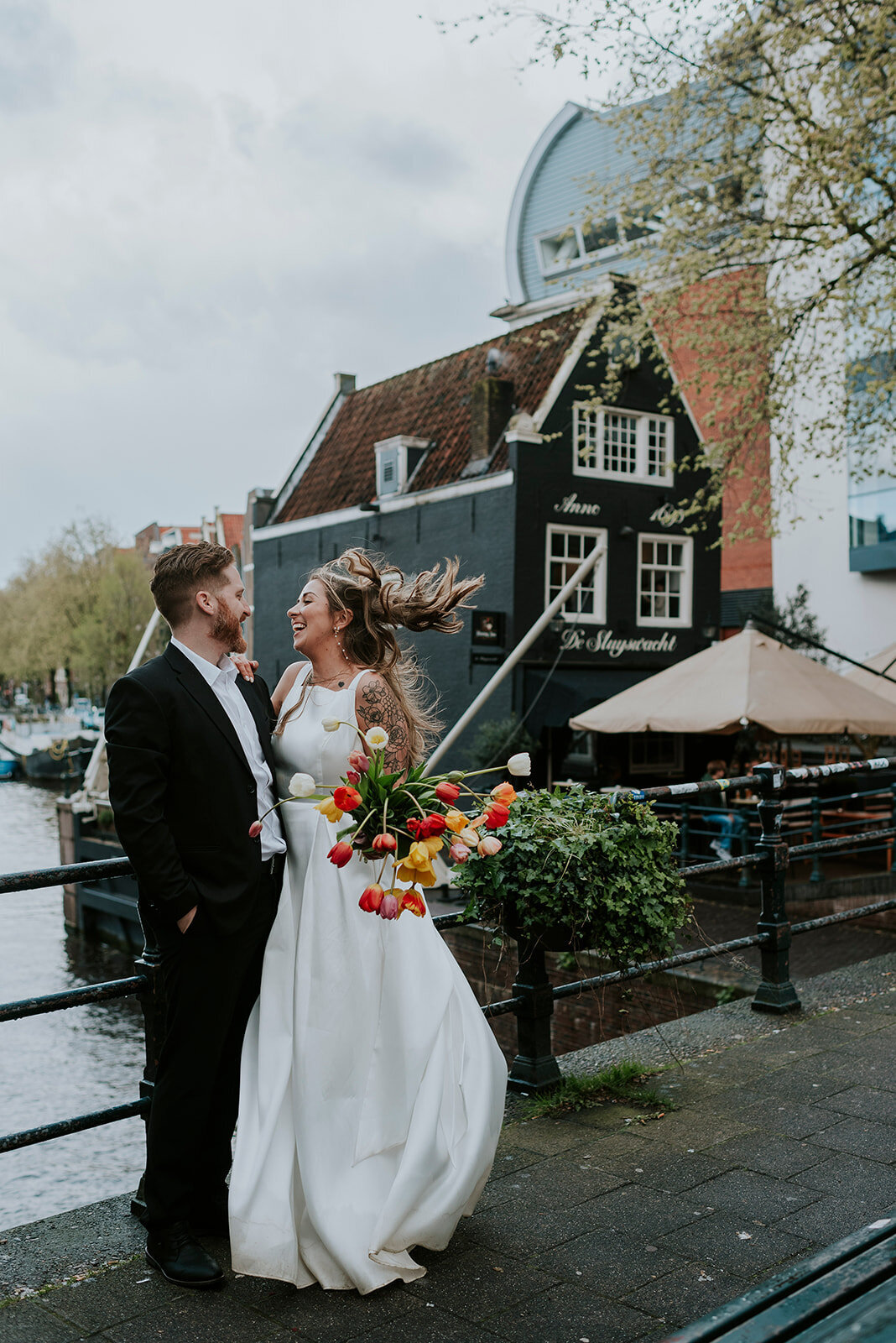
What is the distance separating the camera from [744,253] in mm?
12211

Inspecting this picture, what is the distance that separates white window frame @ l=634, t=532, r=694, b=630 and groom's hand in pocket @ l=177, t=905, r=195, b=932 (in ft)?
65.4

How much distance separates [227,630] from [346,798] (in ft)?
2.16

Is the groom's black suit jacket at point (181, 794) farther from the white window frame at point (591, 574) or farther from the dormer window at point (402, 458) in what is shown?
the dormer window at point (402, 458)

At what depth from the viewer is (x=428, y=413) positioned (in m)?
24.5

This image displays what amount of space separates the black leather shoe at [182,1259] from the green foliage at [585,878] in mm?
1487

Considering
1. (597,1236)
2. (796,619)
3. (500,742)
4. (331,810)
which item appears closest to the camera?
(331,810)

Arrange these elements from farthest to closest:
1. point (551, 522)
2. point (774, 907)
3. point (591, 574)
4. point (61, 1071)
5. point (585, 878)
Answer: point (591, 574) → point (551, 522) → point (61, 1071) → point (774, 907) → point (585, 878)

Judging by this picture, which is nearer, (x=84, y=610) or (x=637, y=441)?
(x=637, y=441)

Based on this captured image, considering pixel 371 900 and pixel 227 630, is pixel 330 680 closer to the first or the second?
pixel 227 630

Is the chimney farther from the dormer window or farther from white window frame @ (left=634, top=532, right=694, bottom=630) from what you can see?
white window frame @ (left=634, top=532, right=694, bottom=630)

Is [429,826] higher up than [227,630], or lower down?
lower down

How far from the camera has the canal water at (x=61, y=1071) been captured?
31.8 ft

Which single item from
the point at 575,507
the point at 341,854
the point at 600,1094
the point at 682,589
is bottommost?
the point at 600,1094

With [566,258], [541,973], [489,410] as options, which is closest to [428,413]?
[489,410]
